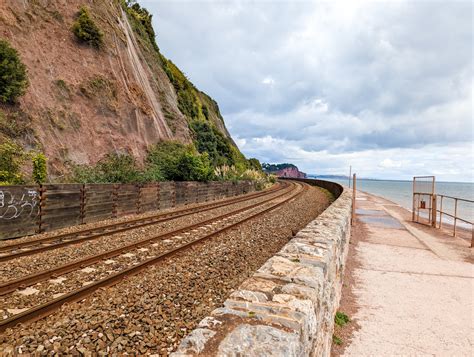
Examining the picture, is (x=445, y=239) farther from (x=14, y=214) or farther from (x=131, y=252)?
(x=14, y=214)

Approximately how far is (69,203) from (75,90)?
11.0 meters

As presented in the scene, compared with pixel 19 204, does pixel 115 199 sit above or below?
below

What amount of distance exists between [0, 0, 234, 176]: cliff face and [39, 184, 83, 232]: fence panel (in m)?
Result: 5.08

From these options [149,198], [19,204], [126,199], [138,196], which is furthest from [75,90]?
[19,204]

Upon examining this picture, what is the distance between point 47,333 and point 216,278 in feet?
8.77

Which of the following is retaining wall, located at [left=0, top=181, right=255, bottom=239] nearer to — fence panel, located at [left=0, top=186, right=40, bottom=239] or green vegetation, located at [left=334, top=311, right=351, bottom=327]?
fence panel, located at [left=0, top=186, right=40, bottom=239]

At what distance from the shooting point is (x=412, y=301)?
4988 millimetres

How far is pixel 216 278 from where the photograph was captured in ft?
17.5

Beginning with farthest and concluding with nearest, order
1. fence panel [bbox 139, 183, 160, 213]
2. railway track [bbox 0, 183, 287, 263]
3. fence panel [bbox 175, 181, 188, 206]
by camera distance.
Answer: fence panel [bbox 175, 181, 188, 206] → fence panel [bbox 139, 183, 160, 213] → railway track [bbox 0, 183, 287, 263]

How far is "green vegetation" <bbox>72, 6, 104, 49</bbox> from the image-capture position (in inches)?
750

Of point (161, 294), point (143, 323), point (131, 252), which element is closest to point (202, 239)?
point (131, 252)

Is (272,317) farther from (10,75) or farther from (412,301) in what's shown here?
(10,75)

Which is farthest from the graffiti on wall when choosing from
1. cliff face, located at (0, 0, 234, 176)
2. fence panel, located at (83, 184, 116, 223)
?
cliff face, located at (0, 0, 234, 176)

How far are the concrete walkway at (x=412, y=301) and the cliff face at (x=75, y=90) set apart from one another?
45.9 ft
